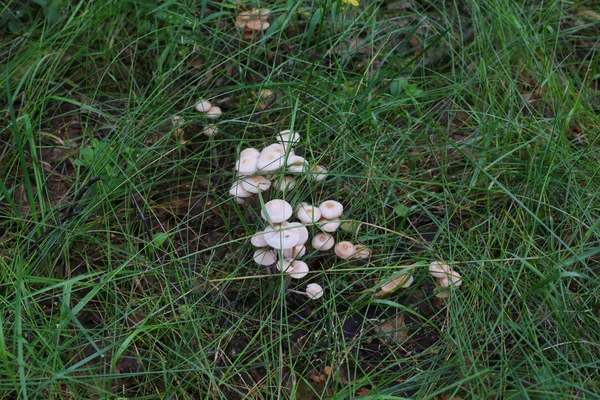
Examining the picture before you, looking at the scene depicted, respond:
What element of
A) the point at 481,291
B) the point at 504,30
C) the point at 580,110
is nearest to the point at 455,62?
the point at 504,30

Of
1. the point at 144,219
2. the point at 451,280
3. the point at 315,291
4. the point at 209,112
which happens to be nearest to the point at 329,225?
the point at 315,291

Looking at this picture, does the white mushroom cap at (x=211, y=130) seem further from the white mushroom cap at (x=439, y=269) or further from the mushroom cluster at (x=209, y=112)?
the white mushroom cap at (x=439, y=269)

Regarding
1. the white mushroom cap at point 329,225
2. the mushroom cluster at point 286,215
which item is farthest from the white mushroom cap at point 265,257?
the white mushroom cap at point 329,225

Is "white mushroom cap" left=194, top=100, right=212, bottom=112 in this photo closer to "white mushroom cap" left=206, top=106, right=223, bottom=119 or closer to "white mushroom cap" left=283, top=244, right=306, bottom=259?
"white mushroom cap" left=206, top=106, right=223, bottom=119

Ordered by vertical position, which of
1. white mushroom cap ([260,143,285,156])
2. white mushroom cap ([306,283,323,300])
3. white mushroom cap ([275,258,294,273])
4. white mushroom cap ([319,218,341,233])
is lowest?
white mushroom cap ([306,283,323,300])

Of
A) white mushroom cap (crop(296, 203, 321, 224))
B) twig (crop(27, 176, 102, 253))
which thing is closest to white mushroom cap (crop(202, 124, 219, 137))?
twig (crop(27, 176, 102, 253))

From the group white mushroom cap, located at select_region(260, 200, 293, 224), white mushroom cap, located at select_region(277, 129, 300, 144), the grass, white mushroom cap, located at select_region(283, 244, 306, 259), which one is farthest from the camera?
white mushroom cap, located at select_region(277, 129, 300, 144)
